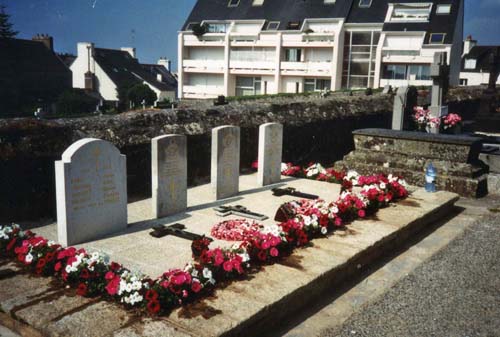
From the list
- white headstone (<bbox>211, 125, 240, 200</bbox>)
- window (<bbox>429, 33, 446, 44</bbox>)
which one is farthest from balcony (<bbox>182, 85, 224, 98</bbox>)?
white headstone (<bbox>211, 125, 240, 200</bbox>)

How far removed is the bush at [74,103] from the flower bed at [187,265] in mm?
44517

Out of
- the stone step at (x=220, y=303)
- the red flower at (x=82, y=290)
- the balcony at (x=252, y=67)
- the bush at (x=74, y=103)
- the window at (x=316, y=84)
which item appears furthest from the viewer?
the balcony at (x=252, y=67)

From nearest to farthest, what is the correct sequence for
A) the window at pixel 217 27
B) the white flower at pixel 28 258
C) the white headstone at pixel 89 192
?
1. the white flower at pixel 28 258
2. the white headstone at pixel 89 192
3. the window at pixel 217 27

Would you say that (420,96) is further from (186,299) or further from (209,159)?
(186,299)

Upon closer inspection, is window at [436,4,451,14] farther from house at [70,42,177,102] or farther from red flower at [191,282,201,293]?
red flower at [191,282,201,293]

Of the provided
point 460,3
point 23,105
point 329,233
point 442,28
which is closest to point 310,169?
point 329,233

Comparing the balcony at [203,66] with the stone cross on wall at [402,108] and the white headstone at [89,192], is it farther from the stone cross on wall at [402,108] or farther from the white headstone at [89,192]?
the white headstone at [89,192]

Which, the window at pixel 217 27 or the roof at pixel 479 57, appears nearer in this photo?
the window at pixel 217 27

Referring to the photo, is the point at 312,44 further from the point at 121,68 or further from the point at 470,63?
the point at 470,63

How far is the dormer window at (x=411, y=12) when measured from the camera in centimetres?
4376

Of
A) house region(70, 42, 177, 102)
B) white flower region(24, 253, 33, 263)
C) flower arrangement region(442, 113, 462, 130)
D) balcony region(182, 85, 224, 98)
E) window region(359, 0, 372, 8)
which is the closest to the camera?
white flower region(24, 253, 33, 263)

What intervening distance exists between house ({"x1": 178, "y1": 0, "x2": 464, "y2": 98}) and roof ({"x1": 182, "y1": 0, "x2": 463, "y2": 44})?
89mm

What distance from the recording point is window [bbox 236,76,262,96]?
53031 millimetres

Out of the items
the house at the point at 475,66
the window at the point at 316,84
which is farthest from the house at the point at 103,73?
the house at the point at 475,66
